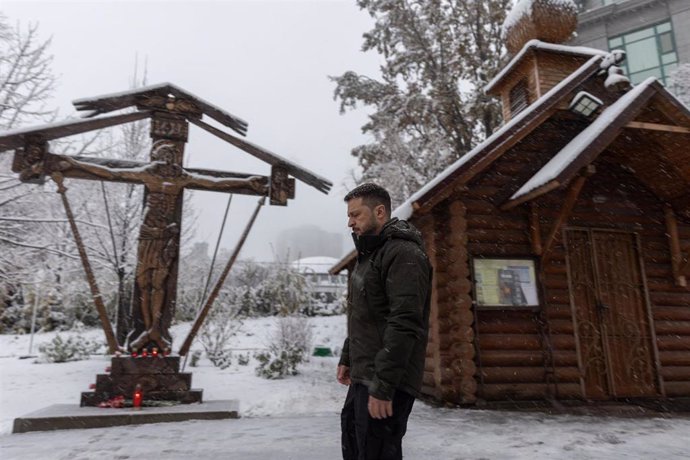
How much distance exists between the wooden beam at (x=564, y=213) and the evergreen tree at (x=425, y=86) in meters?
10.6

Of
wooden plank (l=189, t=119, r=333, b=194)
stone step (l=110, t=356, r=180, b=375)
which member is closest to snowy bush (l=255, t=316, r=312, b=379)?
stone step (l=110, t=356, r=180, b=375)

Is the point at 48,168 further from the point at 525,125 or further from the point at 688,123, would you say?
the point at 688,123

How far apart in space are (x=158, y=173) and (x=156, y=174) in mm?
33

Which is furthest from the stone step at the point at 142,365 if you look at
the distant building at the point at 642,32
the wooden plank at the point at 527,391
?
the distant building at the point at 642,32

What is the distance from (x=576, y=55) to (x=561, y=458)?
366 inches

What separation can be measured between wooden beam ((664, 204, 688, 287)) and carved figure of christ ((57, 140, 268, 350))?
27.7 ft

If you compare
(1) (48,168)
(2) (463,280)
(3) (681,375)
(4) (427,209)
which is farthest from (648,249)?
(1) (48,168)

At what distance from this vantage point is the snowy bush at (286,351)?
948cm

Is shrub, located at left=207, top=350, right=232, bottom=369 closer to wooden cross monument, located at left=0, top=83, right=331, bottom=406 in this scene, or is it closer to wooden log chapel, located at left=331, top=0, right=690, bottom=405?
wooden cross monument, located at left=0, top=83, right=331, bottom=406

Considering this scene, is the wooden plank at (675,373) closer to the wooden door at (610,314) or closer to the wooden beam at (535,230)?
the wooden door at (610,314)

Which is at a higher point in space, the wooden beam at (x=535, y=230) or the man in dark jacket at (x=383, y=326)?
the wooden beam at (x=535, y=230)

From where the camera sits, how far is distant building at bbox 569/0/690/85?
2639 centimetres

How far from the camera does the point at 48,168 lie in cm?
638

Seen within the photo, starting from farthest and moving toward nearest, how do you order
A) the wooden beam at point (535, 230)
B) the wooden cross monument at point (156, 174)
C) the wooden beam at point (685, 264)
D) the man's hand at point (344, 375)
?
the wooden beam at point (685, 264), the wooden beam at point (535, 230), the wooden cross monument at point (156, 174), the man's hand at point (344, 375)
